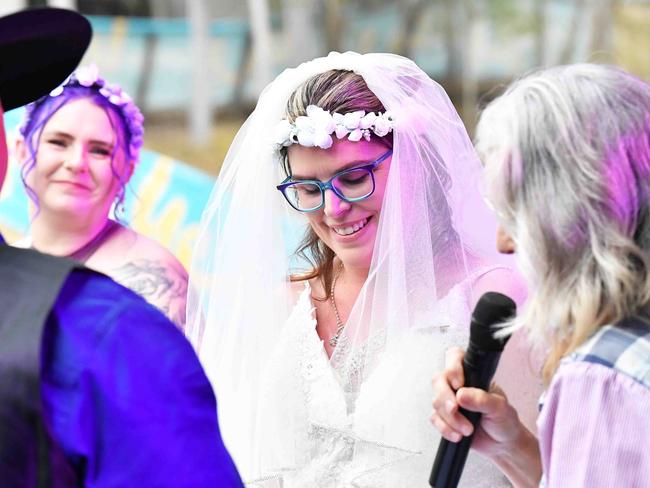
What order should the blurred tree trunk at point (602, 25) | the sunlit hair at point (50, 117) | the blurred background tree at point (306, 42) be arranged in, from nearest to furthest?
the sunlit hair at point (50, 117) → the blurred background tree at point (306, 42) → the blurred tree trunk at point (602, 25)

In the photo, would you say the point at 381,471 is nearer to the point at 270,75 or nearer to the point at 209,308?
the point at 209,308

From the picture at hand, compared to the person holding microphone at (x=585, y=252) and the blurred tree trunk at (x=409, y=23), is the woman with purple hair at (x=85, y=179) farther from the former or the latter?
the blurred tree trunk at (x=409, y=23)

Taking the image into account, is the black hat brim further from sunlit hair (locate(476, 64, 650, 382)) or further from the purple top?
the purple top

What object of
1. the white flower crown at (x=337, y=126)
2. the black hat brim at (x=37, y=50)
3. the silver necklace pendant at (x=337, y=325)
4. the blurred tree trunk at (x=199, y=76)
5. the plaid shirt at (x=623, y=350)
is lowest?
the blurred tree trunk at (x=199, y=76)

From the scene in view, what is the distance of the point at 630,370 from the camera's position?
141 centimetres

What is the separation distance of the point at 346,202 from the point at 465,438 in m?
0.85

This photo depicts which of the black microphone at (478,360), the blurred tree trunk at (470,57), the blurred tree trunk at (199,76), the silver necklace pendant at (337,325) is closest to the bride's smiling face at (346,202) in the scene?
the silver necklace pendant at (337,325)

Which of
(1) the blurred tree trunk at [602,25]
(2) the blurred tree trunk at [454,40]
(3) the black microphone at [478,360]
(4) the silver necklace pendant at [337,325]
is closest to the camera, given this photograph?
(3) the black microphone at [478,360]

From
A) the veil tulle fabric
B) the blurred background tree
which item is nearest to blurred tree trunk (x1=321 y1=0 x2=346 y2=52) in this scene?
the blurred background tree

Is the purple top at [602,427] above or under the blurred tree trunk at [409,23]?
above

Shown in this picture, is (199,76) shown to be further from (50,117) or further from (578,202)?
(578,202)

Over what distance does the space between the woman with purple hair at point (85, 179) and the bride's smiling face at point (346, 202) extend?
89cm

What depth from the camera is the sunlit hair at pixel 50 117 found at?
3.32m

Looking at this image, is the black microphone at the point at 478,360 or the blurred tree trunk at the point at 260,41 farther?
the blurred tree trunk at the point at 260,41
